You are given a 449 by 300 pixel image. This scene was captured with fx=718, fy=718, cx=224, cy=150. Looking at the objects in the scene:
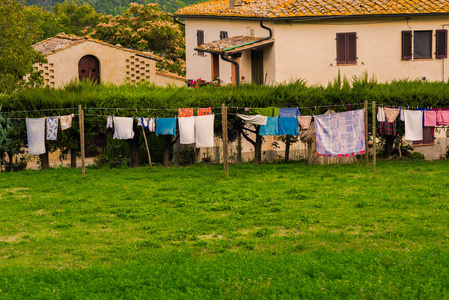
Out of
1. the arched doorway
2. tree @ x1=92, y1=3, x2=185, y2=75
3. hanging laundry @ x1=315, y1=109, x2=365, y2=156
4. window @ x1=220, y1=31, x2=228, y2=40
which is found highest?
tree @ x1=92, y1=3, x2=185, y2=75

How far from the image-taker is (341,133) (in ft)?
62.0

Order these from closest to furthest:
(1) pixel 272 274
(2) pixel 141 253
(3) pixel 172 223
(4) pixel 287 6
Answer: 1. (1) pixel 272 274
2. (2) pixel 141 253
3. (3) pixel 172 223
4. (4) pixel 287 6

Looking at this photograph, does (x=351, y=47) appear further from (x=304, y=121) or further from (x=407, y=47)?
(x=304, y=121)

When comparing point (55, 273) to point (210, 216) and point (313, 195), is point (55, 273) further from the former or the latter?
point (313, 195)

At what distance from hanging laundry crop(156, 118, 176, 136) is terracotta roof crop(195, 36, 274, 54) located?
6.24 m

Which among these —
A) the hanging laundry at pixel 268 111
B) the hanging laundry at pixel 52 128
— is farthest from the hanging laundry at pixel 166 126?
the hanging laundry at pixel 52 128

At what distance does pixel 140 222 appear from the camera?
13.3 meters

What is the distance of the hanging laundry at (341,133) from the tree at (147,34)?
1077 inches

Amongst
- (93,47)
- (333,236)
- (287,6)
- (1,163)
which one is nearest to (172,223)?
(333,236)

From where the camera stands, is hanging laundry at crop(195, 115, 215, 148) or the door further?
the door

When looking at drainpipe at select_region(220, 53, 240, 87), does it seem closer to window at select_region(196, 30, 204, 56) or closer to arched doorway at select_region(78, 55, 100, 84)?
window at select_region(196, 30, 204, 56)

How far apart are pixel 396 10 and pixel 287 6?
3912 millimetres

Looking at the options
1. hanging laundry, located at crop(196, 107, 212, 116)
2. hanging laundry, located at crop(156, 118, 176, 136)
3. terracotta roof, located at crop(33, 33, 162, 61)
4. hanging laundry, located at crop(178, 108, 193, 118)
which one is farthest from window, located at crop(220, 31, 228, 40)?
hanging laundry, located at crop(156, 118, 176, 136)

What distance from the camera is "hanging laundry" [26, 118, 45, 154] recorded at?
19.7m
